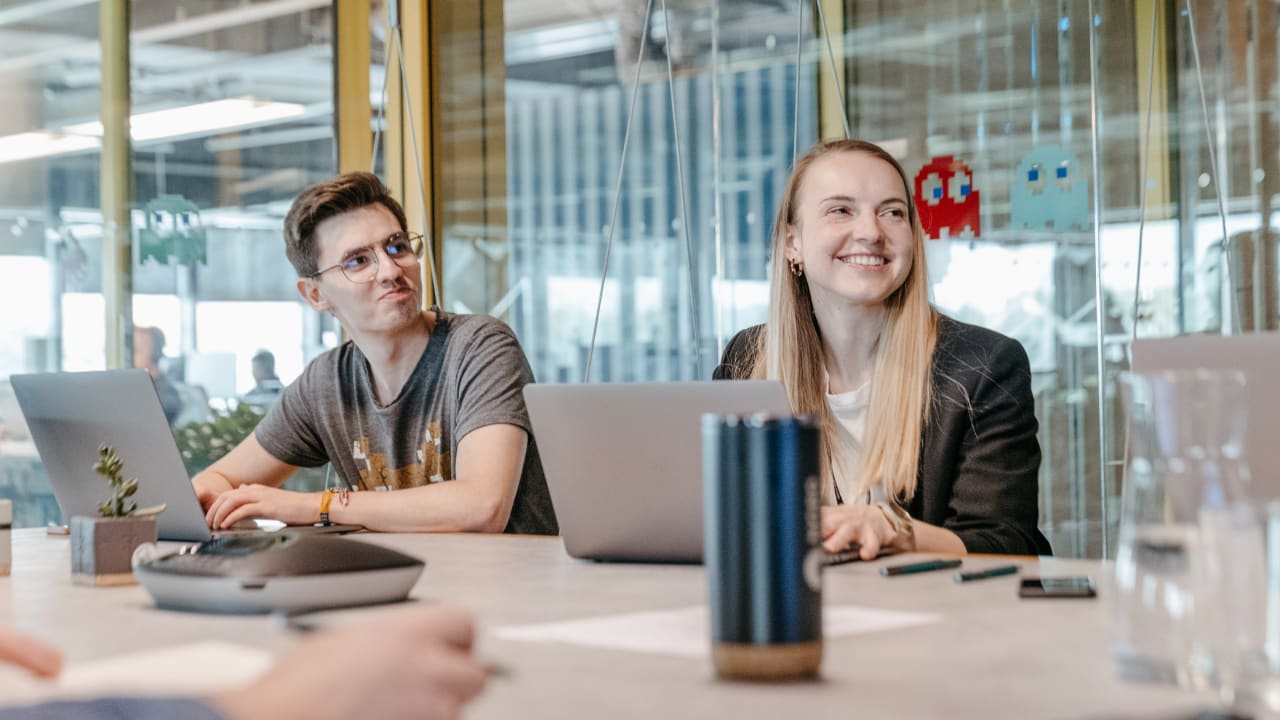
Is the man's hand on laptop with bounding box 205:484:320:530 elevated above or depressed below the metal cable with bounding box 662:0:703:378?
below

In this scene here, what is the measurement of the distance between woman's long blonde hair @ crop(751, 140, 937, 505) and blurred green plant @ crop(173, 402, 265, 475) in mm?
2679

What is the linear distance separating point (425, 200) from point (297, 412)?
2090mm

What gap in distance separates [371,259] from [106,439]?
2.66 ft

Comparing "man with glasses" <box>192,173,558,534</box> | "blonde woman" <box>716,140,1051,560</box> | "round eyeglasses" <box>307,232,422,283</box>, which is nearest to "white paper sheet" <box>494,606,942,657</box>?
"blonde woman" <box>716,140,1051,560</box>

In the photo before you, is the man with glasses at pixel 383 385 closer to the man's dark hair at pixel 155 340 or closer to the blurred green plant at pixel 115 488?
the blurred green plant at pixel 115 488

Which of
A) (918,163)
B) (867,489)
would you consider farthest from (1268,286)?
(867,489)

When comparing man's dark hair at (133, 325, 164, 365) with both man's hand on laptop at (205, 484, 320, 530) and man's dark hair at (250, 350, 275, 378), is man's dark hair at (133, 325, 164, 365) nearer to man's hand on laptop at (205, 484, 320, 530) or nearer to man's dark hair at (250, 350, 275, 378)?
man's dark hair at (250, 350, 275, 378)

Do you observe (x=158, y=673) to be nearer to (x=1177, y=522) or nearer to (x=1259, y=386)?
(x=1177, y=522)

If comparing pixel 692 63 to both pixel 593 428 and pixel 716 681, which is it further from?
pixel 716 681

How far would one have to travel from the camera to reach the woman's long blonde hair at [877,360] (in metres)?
2.03

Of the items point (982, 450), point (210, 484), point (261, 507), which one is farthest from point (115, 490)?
point (982, 450)

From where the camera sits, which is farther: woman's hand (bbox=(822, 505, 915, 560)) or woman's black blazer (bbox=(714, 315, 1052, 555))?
woman's black blazer (bbox=(714, 315, 1052, 555))

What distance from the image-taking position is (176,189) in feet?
14.8

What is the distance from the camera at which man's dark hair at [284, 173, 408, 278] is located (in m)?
2.60
